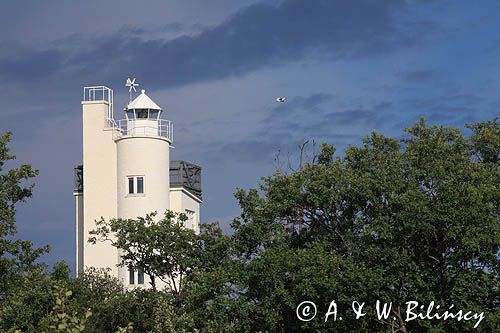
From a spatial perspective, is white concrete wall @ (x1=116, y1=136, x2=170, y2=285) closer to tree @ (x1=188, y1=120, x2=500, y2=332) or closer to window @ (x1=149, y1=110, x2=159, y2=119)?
window @ (x1=149, y1=110, x2=159, y2=119)

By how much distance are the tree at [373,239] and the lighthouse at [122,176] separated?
13516mm

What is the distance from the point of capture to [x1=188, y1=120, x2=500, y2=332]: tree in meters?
35.8

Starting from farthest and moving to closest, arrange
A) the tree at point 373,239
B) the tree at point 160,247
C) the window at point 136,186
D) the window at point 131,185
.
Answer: the window at point 131,185 → the window at point 136,186 → the tree at point 160,247 → the tree at point 373,239

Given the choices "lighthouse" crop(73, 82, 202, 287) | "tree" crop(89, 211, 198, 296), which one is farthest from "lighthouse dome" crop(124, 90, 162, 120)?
"tree" crop(89, 211, 198, 296)

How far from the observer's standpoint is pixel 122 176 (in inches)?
2185

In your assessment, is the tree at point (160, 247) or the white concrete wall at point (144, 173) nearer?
the tree at point (160, 247)

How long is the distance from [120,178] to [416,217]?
23.2 m

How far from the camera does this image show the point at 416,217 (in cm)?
3616

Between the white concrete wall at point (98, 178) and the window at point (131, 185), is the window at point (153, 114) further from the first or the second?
→ the window at point (131, 185)

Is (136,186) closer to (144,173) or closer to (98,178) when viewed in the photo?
(144,173)

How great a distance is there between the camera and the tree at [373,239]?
117 ft

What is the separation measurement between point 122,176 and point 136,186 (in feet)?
3.48

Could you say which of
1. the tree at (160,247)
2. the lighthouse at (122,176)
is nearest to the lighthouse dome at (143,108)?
the lighthouse at (122,176)

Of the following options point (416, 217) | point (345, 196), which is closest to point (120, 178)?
point (345, 196)
